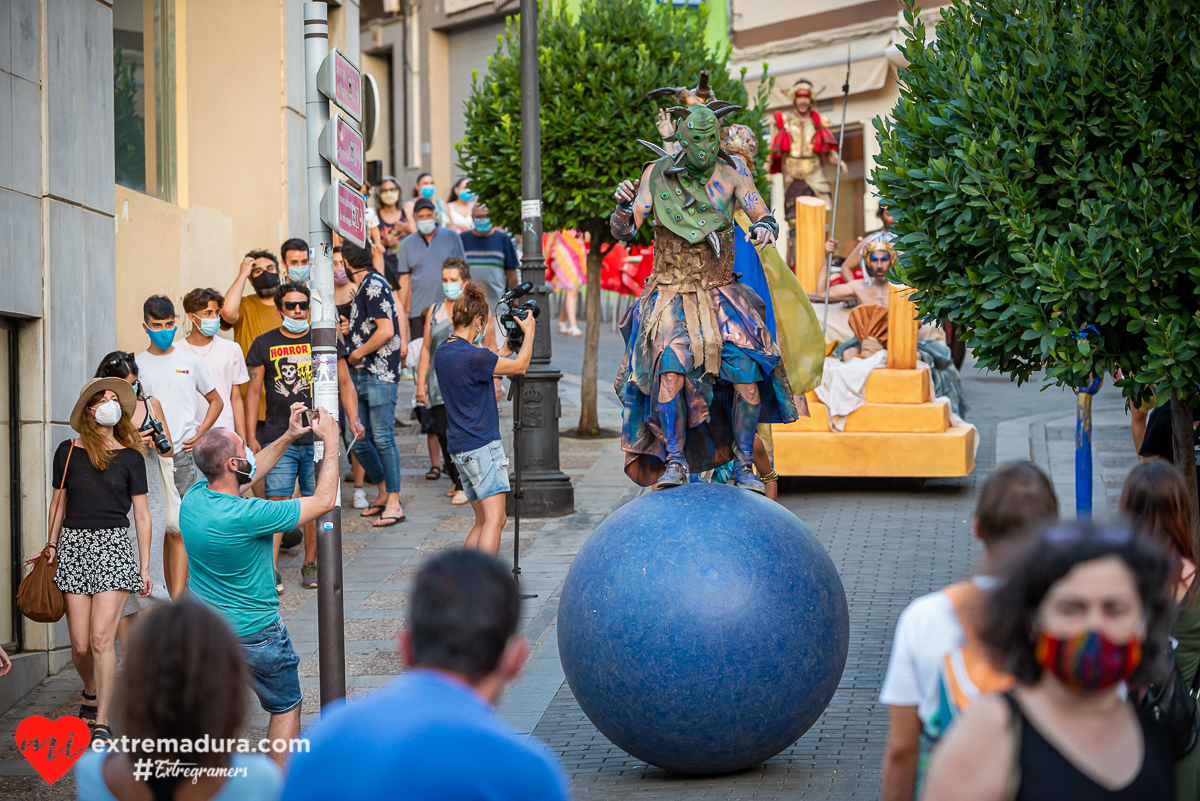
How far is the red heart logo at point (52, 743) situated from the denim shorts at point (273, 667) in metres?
1.10

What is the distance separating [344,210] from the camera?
227 inches

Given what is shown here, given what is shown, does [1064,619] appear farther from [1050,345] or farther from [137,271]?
[137,271]

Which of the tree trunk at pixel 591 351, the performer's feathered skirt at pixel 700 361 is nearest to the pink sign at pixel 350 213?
the performer's feathered skirt at pixel 700 361

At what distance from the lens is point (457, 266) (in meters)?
10.2

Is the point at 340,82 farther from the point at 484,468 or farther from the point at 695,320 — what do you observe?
the point at 484,468

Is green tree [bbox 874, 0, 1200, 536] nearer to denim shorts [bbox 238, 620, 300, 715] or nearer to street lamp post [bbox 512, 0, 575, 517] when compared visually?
denim shorts [bbox 238, 620, 300, 715]

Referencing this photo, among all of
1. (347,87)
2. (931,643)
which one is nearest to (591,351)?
(347,87)

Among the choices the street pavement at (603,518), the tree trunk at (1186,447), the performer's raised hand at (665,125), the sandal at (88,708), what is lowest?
the sandal at (88,708)

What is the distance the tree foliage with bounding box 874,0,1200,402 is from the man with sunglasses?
431 cm

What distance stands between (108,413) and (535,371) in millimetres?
4503

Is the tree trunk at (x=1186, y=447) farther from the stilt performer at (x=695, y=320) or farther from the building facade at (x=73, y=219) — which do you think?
the building facade at (x=73, y=219)

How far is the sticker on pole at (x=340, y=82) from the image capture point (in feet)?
18.9

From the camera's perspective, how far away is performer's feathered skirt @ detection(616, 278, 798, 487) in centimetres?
645

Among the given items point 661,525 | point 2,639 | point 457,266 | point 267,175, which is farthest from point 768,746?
point 267,175
